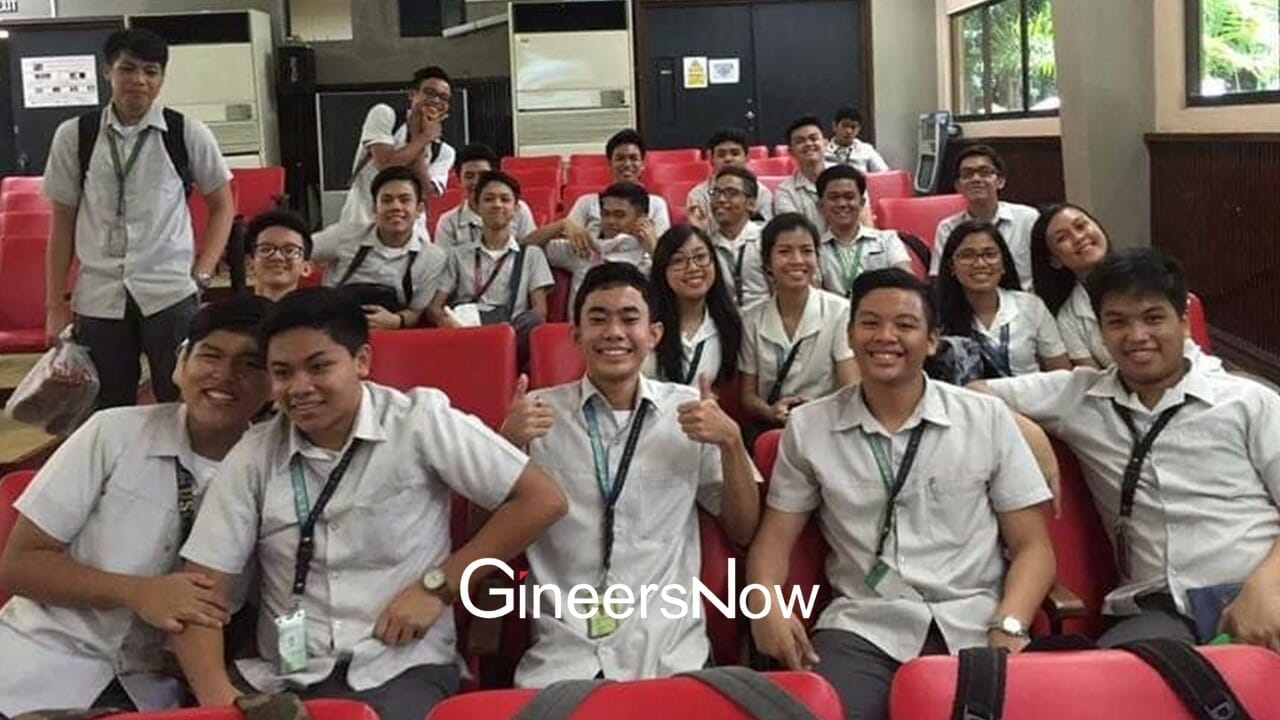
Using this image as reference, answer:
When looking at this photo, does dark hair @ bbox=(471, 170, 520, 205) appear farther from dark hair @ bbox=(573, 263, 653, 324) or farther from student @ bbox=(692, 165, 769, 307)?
dark hair @ bbox=(573, 263, 653, 324)

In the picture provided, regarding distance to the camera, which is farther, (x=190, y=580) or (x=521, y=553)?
(x=521, y=553)

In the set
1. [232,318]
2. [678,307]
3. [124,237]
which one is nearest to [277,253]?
[124,237]

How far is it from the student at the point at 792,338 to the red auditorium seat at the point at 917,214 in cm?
167

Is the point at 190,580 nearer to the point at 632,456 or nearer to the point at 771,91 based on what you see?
the point at 632,456

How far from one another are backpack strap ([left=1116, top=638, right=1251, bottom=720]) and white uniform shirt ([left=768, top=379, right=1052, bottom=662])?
0.77 metres

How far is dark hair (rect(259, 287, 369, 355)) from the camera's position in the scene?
6.88 ft

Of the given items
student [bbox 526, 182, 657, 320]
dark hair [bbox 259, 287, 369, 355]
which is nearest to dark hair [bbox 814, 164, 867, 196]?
student [bbox 526, 182, 657, 320]

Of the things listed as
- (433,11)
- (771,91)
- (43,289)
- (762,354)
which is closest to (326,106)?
(433,11)

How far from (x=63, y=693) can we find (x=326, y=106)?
31.6ft

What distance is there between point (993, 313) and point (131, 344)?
2418 mm

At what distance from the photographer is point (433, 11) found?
37.2 ft

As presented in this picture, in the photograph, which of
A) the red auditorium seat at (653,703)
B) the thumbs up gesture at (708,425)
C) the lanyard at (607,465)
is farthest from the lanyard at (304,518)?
the red auditorium seat at (653,703)

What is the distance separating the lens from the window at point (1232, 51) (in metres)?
5.20

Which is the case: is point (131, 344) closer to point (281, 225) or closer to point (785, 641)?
point (281, 225)
